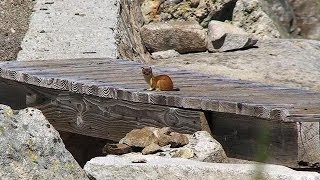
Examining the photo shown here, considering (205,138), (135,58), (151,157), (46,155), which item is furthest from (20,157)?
(135,58)

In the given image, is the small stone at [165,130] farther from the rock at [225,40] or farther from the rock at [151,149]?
the rock at [225,40]

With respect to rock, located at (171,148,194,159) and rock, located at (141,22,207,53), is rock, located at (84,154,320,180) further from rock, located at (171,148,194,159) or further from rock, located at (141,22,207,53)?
rock, located at (141,22,207,53)

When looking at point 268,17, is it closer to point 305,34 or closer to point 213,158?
point 305,34

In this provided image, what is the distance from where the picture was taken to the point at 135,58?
9008mm

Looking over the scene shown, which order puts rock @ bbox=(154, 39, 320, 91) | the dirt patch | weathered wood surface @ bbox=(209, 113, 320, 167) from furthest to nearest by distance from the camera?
rock @ bbox=(154, 39, 320, 91)
the dirt patch
weathered wood surface @ bbox=(209, 113, 320, 167)

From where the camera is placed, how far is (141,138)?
4996mm

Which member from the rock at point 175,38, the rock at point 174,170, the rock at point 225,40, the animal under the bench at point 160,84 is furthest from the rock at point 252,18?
the rock at point 174,170

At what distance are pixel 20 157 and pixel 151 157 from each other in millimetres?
1105

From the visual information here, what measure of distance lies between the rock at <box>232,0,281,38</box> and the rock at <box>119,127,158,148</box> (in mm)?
5509

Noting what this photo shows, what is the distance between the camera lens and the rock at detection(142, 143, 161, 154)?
15.8 feet

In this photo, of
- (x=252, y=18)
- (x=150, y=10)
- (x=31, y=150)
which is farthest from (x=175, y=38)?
(x=31, y=150)

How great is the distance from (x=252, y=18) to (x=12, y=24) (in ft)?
9.98

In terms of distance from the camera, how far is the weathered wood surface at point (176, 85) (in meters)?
4.75

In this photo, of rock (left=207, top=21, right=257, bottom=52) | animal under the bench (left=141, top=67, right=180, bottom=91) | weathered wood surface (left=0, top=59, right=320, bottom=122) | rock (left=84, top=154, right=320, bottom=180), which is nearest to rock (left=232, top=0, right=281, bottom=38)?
rock (left=207, top=21, right=257, bottom=52)
